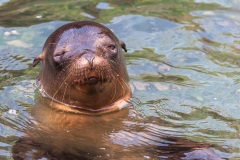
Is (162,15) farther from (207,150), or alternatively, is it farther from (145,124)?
(207,150)

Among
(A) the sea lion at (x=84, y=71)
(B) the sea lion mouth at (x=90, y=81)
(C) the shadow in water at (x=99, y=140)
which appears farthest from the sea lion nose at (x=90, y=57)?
(C) the shadow in water at (x=99, y=140)

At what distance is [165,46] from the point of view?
31.2ft

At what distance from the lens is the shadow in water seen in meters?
6.14

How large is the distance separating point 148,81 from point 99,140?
2119 mm

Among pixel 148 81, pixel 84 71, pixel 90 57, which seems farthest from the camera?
pixel 148 81

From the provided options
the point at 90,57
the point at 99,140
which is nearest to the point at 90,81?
the point at 90,57

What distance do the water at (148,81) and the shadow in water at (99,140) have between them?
11 millimetres

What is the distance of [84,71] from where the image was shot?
A: 6.24 metres

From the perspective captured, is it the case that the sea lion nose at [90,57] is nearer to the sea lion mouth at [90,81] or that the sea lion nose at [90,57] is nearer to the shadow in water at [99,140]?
the sea lion mouth at [90,81]

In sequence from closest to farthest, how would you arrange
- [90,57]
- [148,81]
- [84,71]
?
[84,71] → [90,57] → [148,81]

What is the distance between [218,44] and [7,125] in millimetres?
4062

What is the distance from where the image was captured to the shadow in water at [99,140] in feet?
20.2

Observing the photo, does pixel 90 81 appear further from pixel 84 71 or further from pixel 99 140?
pixel 99 140

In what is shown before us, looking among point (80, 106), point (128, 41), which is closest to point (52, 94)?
point (80, 106)
